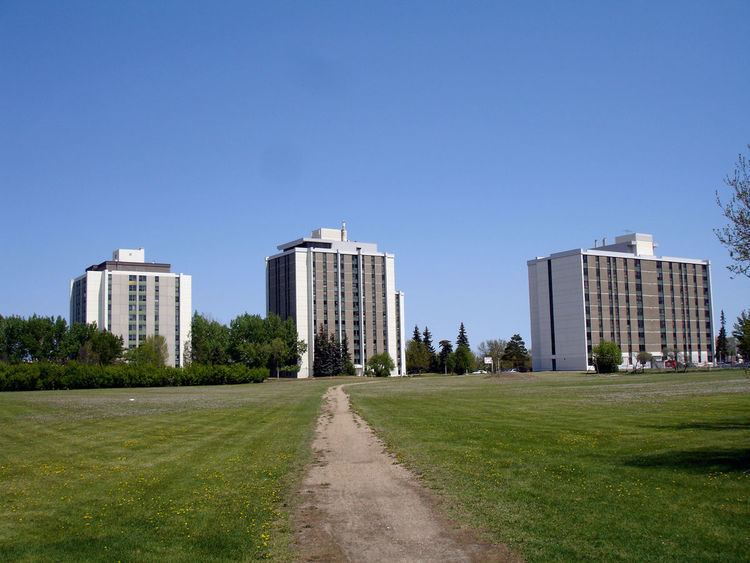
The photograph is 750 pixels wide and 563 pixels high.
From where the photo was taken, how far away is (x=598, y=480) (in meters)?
16.2

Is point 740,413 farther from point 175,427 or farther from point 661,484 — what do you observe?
point 175,427

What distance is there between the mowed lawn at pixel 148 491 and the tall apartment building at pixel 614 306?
158m

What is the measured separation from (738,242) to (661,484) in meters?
9.59

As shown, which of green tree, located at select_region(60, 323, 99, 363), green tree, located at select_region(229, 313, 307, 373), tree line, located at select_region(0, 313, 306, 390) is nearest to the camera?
tree line, located at select_region(0, 313, 306, 390)

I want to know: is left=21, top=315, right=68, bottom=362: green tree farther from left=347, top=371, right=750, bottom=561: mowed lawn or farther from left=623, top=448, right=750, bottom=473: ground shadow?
left=623, top=448, right=750, bottom=473: ground shadow

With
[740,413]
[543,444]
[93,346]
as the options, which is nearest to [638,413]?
[740,413]

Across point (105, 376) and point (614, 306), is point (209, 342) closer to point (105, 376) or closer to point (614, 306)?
point (105, 376)

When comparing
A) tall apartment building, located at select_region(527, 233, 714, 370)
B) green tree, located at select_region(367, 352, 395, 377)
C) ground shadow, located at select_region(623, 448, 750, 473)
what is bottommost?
green tree, located at select_region(367, 352, 395, 377)

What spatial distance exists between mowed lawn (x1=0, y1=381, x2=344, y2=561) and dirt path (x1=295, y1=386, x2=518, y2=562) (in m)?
0.58

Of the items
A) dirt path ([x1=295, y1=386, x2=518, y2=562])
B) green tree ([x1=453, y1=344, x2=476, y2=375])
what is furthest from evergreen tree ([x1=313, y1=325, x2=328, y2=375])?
dirt path ([x1=295, y1=386, x2=518, y2=562])

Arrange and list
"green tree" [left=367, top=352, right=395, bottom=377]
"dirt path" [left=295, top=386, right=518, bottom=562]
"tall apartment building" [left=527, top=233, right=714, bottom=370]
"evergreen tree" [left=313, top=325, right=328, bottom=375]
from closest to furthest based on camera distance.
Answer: "dirt path" [left=295, top=386, right=518, bottom=562] → "green tree" [left=367, top=352, right=395, bottom=377] → "evergreen tree" [left=313, top=325, right=328, bottom=375] → "tall apartment building" [left=527, top=233, right=714, bottom=370]

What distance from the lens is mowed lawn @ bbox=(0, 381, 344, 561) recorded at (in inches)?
464

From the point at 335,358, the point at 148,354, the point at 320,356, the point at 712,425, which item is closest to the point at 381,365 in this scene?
the point at 335,358

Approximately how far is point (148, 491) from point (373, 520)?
6305 mm
